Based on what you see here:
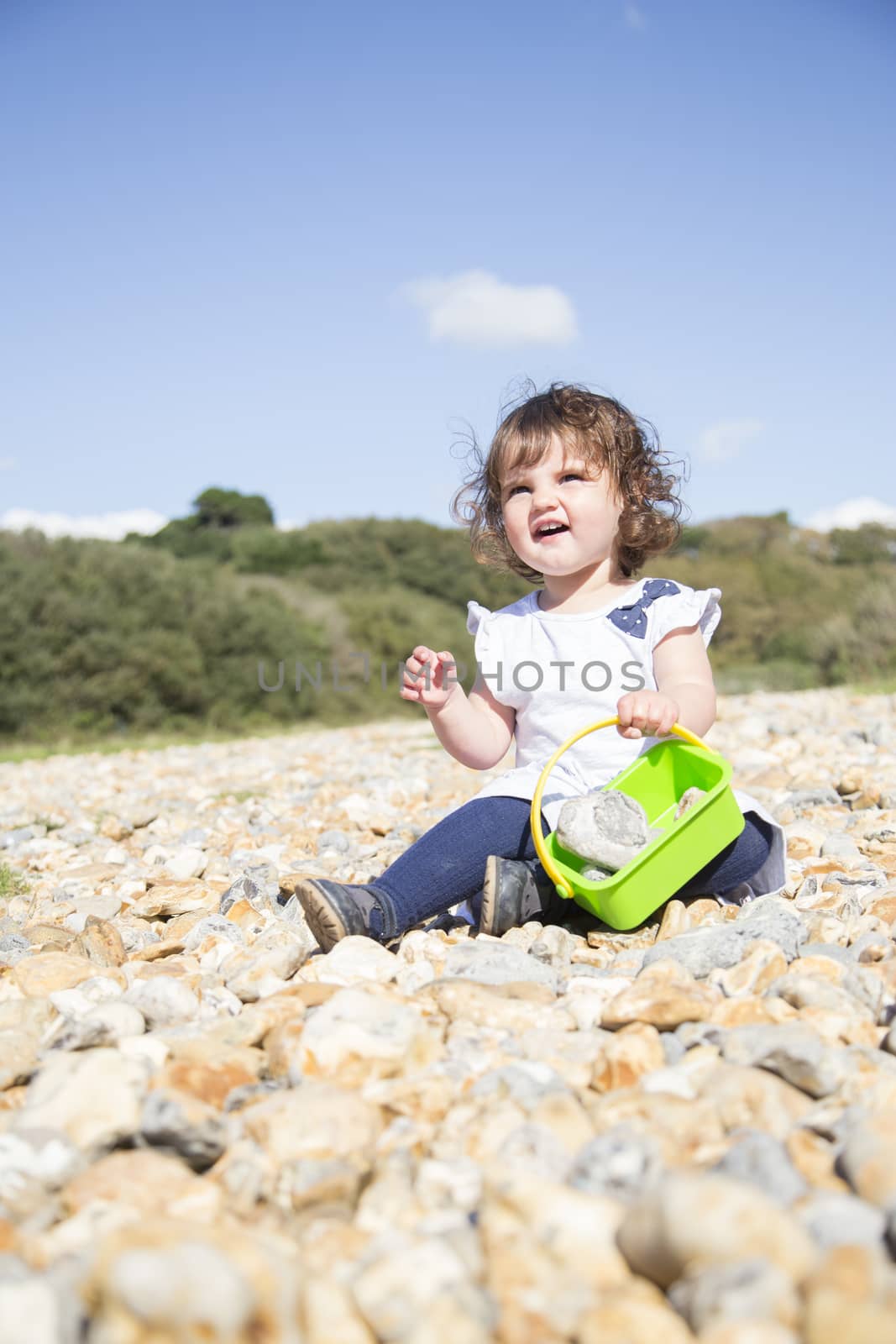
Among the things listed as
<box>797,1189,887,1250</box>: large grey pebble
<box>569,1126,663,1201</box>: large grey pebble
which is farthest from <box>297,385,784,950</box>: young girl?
<box>797,1189,887,1250</box>: large grey pebble

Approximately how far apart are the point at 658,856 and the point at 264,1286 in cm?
137

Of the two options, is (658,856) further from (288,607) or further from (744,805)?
(288,607)

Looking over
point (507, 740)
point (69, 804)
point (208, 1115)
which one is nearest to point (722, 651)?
point (69, 804)

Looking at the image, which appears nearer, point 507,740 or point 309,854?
point 507,740

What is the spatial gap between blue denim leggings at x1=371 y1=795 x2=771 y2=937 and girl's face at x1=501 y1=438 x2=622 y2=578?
66 centimetres

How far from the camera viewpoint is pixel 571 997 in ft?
5.84

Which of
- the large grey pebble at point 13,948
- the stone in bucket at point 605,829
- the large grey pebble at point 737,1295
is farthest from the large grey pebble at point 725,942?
the large grey pebble at point 13,948

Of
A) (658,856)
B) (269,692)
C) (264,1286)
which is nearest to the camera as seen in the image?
(264,1286)

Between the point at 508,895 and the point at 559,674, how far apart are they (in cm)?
66

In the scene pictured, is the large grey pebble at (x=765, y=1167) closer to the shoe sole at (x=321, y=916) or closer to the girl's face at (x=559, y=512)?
the shoe sole at (x=321, y=916)

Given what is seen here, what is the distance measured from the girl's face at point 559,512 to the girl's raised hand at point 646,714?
54 cm

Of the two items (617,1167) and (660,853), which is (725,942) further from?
(617,1167)

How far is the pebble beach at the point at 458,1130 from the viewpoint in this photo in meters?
0.99

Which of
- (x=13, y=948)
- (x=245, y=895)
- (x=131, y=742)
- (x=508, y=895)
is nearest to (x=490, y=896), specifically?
(x=508, y=895)
